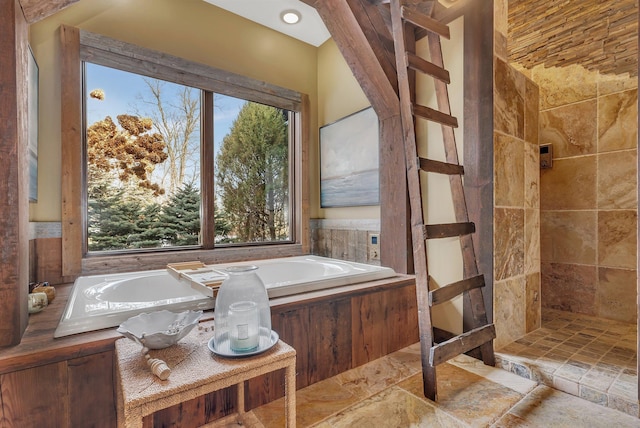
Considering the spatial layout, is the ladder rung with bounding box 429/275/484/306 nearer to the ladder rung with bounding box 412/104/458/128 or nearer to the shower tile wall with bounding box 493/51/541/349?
the shower tile wall with bounding box 493/51/541/349

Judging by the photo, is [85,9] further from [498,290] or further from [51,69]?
[498,290]

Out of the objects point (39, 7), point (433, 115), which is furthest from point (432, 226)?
point (39, 7)

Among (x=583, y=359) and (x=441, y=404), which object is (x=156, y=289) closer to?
(x=441, y=404)

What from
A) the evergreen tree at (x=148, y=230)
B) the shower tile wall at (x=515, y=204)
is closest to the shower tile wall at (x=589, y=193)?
the shower tile wall at (x=515, y=204)

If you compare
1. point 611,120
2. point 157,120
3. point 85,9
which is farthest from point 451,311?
point 85,9

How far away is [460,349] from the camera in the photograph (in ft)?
5.32

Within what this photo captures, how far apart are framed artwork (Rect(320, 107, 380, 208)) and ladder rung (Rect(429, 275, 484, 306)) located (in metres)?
1.08

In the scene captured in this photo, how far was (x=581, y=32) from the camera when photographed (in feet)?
7.50

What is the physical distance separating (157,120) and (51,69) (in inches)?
27.1

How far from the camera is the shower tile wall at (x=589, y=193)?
2.28 meters

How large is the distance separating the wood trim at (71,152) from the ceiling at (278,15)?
1182mm

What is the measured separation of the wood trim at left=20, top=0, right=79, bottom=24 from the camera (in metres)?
1.21

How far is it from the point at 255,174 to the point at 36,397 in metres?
2.29

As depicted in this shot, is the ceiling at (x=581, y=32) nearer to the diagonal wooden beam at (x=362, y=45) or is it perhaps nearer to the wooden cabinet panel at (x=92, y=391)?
the diagonal wooden beam at (x=362, y=45)
